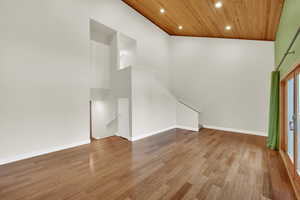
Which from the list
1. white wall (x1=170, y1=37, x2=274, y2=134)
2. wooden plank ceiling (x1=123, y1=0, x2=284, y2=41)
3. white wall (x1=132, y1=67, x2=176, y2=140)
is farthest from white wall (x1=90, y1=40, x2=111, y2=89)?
white wall (x1=170, y1=37, x2=274, y2=134)

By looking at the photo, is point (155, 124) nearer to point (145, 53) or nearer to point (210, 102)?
point (210, 102)

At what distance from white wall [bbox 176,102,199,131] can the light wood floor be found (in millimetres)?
2101

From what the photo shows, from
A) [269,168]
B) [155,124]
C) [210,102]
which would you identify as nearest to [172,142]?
[155,124]

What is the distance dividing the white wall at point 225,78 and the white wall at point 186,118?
0.64m

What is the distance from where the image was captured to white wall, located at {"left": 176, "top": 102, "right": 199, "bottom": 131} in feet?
19.6

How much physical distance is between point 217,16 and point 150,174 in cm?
482

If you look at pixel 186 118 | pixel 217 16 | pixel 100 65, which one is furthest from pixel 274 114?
pixel 100 65

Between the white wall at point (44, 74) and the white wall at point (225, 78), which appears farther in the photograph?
→ the white wall at point (225, 78)

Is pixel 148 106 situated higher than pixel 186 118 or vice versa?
pixel 148 106

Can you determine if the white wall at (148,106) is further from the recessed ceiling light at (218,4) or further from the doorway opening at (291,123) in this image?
the doorway opening at (291,123)

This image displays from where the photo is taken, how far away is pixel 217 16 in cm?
435

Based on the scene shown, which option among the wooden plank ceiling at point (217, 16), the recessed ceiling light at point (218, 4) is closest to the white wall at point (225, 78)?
the wooden plank ceiling at point (217, 16)

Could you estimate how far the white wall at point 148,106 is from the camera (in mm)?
4742

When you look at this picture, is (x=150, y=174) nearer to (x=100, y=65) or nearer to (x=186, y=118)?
(x=186, y=118)
